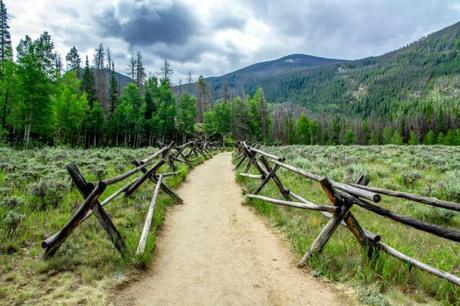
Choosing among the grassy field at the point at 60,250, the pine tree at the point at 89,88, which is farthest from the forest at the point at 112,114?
the grassy field at the point at 60,250

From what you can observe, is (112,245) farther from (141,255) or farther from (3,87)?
(3,87)

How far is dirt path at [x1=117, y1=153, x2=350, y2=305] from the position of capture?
12.8ft

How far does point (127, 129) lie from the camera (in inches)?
1984

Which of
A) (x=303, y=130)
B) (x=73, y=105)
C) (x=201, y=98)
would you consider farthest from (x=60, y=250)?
(x=201, y=98)

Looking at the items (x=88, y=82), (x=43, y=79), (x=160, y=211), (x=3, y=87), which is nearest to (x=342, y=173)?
(x=160, y=211)

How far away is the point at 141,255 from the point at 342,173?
32.7 ft

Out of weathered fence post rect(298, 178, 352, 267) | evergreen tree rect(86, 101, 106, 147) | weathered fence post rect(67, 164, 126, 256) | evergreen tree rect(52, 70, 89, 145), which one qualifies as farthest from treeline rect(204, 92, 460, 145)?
weathered fence post rect(67, 164, 126, 256)

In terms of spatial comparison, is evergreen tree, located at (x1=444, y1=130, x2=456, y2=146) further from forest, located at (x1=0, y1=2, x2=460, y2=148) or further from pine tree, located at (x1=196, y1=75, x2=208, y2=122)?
pine tree, located at (x1=196, y1=75, x2=208, y2=122)

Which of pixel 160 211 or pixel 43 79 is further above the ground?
pixel 43 79

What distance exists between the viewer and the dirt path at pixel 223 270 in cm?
391

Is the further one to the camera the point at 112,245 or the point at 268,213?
the point at 268,213

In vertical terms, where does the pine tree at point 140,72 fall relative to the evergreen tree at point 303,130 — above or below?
above

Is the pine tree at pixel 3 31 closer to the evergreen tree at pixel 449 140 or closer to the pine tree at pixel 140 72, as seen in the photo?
the pine tree at pixel 140 72

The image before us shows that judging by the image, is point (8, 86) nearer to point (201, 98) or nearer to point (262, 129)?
point (262, 129)
